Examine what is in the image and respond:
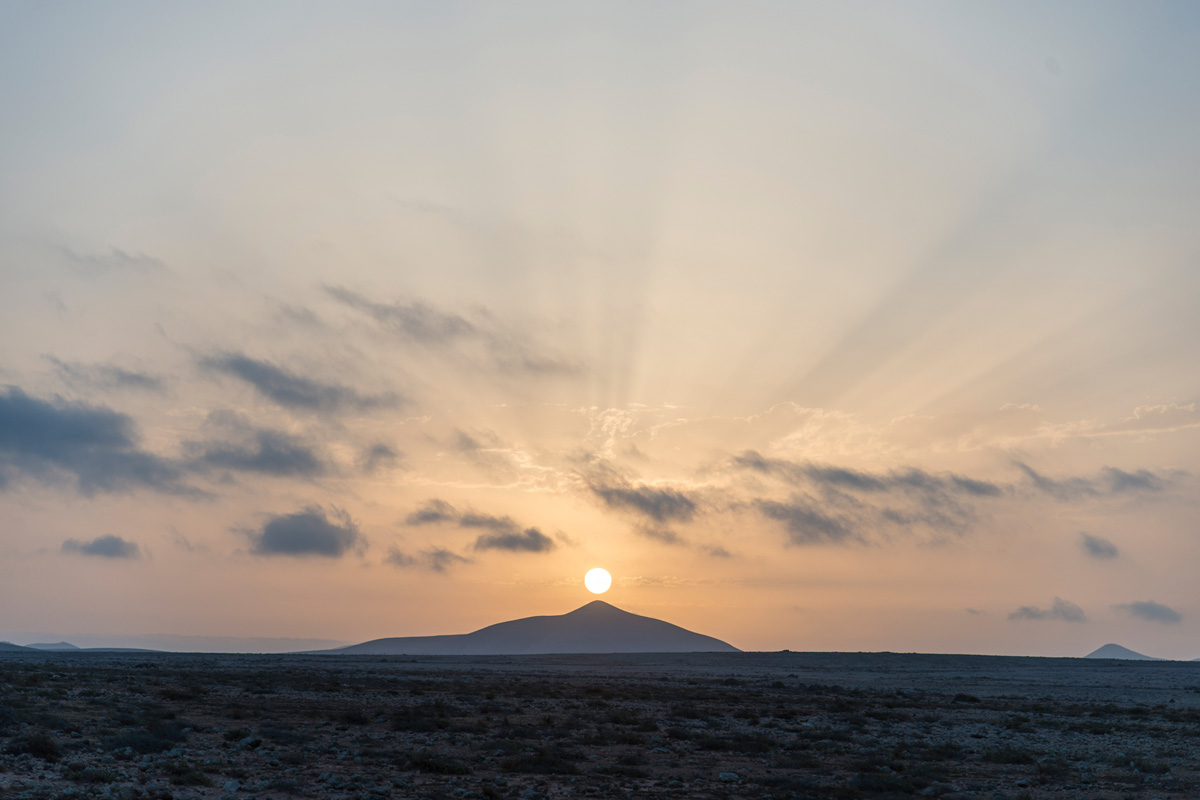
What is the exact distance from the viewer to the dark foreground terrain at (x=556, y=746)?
2380 centimetres

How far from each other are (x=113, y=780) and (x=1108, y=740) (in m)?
39.6

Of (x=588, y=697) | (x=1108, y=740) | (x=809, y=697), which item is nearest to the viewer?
(x=1108, y=740)

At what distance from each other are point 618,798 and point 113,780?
45.4 ft

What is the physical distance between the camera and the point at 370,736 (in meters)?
34.0

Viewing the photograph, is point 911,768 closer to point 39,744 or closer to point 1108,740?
A: point 1108,740

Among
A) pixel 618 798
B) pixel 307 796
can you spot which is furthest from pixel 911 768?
pixel 307 796

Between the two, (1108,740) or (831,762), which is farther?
(1108,740)

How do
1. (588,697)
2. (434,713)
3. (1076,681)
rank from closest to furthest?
(434,713) < (588,697) < (1076,681)

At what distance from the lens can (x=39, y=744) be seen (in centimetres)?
2477

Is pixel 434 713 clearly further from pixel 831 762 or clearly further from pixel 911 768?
pixel 911 768

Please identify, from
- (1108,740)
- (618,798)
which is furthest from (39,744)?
(1108,740)

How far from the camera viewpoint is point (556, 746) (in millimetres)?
31875

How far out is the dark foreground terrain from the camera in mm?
23797

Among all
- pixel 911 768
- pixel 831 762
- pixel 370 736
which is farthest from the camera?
pixel 370 736
